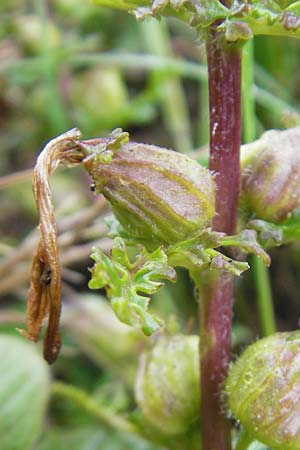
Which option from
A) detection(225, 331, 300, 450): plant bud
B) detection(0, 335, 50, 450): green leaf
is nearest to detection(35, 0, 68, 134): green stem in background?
detection(0, 335, 50, 450): green leaf

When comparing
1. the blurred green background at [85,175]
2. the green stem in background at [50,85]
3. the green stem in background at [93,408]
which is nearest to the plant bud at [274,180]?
the blurred green background at [85,175]

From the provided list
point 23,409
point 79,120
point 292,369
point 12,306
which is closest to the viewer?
point 292,369

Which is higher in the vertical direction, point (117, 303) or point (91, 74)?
point (117, 303)

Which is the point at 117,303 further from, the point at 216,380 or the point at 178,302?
the point at 178,302

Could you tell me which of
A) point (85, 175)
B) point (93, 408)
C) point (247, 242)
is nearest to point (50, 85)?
point (85, 175)

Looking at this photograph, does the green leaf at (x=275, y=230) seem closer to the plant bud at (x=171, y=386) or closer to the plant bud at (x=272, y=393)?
the plant bud at (x=272, y=393)

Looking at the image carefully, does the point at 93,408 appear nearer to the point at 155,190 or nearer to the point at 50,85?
the point at 155,190

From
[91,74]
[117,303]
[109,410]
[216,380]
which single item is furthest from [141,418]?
[91,74]

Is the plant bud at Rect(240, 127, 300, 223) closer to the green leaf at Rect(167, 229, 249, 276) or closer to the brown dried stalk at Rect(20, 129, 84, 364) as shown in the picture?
the green leaf at Rect(167, 229, 249, 276)
